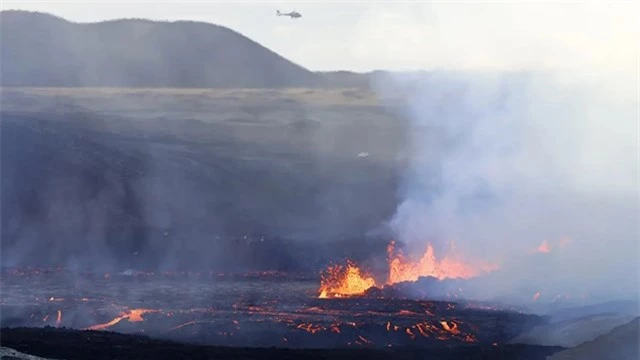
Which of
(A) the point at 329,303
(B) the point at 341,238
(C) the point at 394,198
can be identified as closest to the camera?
(A) the point at 329,303

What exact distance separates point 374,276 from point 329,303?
8.33 meters

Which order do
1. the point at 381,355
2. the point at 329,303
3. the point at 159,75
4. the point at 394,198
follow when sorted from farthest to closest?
the point at 159,75 → the point at 394,198 → the point at 329,303 → the point at 381,355

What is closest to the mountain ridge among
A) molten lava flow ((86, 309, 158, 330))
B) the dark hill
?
the dark hill

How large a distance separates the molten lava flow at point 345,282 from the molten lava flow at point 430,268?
150 centimetres

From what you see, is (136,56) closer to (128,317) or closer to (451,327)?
(128,317)

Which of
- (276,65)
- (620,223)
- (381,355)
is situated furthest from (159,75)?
(381,355)

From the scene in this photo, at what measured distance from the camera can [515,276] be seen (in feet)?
188

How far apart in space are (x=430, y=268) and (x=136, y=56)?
2101 inches

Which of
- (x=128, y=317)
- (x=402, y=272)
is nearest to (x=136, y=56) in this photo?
(x=402, y=272)

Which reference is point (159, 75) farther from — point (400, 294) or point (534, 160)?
point (400, 294)

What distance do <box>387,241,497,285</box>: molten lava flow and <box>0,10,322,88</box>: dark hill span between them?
1564 inches

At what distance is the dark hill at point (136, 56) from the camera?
99.7 m

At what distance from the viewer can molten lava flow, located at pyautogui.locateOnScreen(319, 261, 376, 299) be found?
55.1 metres

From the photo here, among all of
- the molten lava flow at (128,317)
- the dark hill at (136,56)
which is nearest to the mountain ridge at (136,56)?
the dark hill at (136,56)
